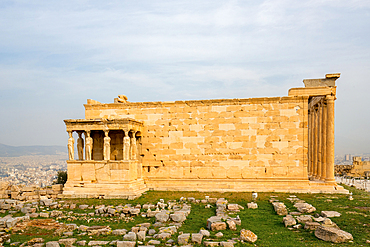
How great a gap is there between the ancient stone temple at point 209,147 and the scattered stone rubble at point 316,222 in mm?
3847

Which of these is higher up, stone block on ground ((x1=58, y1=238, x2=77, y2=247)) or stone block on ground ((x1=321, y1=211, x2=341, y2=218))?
stone block on ground ((x1=321, y1=211, x2=341, y2=218))

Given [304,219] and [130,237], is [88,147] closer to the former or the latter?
[130,237]

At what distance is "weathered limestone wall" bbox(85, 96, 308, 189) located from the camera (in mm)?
18609

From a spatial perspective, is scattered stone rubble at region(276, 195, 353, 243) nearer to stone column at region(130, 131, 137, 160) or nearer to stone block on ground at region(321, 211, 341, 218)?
stone block on ground at region(321, 211, 341, 218)

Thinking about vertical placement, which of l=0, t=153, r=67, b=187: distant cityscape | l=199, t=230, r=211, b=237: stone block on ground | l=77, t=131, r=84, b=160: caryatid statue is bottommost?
l=0, t=153, r=67, b=187: distant cityscape

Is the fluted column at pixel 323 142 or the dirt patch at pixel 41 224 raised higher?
the fluted column at pixel 323 142

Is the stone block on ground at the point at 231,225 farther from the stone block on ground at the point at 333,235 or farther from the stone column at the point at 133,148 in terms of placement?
the stone column at the point at 133,148

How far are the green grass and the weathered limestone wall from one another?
75.5 inches

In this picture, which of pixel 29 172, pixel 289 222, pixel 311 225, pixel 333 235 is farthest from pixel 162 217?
pixel 29 172

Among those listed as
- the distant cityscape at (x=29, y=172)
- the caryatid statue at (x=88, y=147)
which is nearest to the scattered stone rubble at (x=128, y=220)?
the caryatid statue at (x=88, y=147)

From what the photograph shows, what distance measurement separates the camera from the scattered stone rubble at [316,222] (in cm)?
921

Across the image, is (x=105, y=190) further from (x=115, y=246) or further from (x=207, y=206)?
(x=115, y=246)

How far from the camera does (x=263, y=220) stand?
1191 centimetres

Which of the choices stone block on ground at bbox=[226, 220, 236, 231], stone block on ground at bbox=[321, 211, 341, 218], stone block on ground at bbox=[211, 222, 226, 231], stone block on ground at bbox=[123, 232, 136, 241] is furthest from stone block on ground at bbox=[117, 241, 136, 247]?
stone block on ground at bbox=[321, 211, 341, 218]
